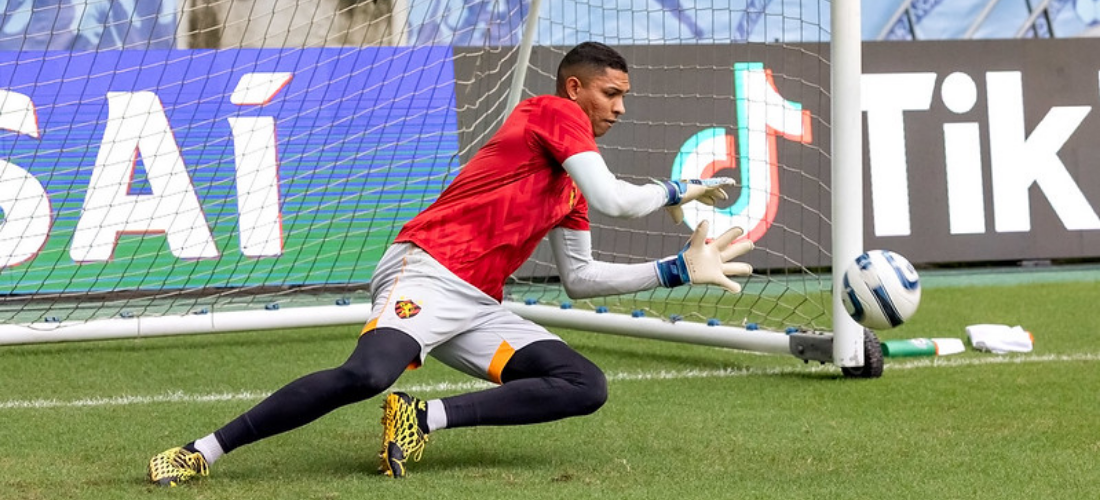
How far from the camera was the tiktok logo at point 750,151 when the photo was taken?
10234mm

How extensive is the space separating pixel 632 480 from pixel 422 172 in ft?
19.5

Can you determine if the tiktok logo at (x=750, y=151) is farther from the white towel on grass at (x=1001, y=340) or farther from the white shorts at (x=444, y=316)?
the white shorts at (x=444, y=316)

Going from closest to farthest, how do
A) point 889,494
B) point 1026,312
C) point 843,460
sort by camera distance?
point 889,494
point 843,460
point 1026,312

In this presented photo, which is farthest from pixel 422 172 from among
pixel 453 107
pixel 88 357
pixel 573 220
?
pixel 573 220

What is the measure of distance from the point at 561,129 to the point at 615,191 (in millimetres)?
282

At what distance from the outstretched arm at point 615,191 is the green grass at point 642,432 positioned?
0.83m

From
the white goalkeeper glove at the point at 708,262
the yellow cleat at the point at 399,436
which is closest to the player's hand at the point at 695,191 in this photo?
the white goalkeeper glove at the point at 708,262

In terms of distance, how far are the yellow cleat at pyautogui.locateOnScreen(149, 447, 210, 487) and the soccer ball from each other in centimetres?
224

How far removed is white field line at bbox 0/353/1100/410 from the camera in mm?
6719

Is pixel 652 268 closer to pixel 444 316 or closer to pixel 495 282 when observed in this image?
pixel 495 282

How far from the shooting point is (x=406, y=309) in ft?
16.1

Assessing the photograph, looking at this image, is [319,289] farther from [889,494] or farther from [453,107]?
[889,494]

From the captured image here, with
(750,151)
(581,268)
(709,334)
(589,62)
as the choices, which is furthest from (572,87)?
(750,151)

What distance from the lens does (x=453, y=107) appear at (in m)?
10.5
